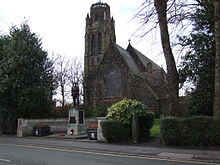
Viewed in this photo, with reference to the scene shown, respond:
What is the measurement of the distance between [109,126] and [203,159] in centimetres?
679

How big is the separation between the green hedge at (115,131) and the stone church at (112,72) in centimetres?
1303

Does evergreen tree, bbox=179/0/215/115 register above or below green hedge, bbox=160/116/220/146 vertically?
above

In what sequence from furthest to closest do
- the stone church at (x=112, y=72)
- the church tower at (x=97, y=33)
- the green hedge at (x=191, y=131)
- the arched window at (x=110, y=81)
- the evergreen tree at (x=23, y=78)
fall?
the church tower at (x=97, y=33), the arched window at (x=110, y=81), the stone church at (x=112, y=72), the evergreen tree at (x=23, y=78), the green hedge at (x=191, y=131)

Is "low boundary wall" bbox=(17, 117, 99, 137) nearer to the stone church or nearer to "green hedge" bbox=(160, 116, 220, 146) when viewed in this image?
the stone church

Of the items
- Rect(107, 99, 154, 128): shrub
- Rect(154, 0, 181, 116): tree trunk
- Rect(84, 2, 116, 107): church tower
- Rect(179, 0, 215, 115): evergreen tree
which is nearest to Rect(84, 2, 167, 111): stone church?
Rect(84, 2, 116, 107): church tower

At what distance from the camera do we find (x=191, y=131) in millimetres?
11594

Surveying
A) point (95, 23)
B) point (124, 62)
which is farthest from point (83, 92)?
point (95, 23)

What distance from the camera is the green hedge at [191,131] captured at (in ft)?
36.3

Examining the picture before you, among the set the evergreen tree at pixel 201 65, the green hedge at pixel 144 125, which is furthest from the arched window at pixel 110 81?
the green hedge at pixel 144 125

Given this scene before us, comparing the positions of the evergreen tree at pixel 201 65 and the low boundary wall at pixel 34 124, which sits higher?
the evergreen tree at pixel 201 65

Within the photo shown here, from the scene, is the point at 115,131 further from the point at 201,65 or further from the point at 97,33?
the point at 97,33

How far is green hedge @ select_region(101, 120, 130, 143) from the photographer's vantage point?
1388 centimetres

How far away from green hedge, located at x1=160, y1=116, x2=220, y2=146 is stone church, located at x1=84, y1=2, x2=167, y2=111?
545 inches

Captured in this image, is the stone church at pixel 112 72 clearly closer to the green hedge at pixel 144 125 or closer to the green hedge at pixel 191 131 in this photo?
the green hedge at pixel 144 125
